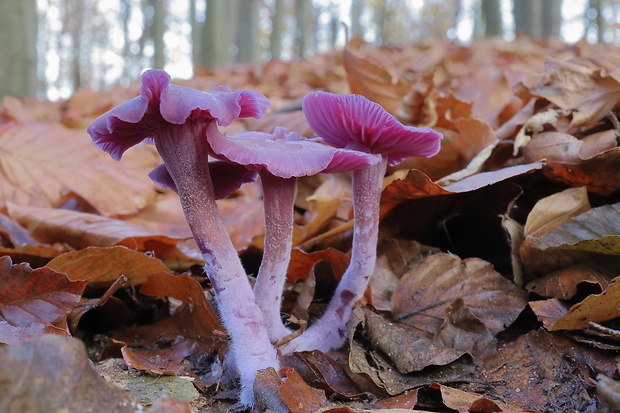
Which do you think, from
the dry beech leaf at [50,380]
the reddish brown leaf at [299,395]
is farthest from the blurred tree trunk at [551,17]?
the dry beech leaf at [50,380]

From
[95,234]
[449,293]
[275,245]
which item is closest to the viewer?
[275,245]

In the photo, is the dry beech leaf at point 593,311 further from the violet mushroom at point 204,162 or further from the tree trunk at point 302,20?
the tree trunk at point 302,20

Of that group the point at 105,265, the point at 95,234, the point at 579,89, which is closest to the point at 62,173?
the point at 95,234

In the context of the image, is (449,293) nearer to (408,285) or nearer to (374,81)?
(408,285)

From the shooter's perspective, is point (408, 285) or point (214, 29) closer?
point (408, 285)

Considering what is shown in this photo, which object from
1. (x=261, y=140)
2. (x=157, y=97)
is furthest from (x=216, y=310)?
(x=157, y=97)

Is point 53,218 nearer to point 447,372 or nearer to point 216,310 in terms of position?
point 216,310

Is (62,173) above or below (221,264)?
below
